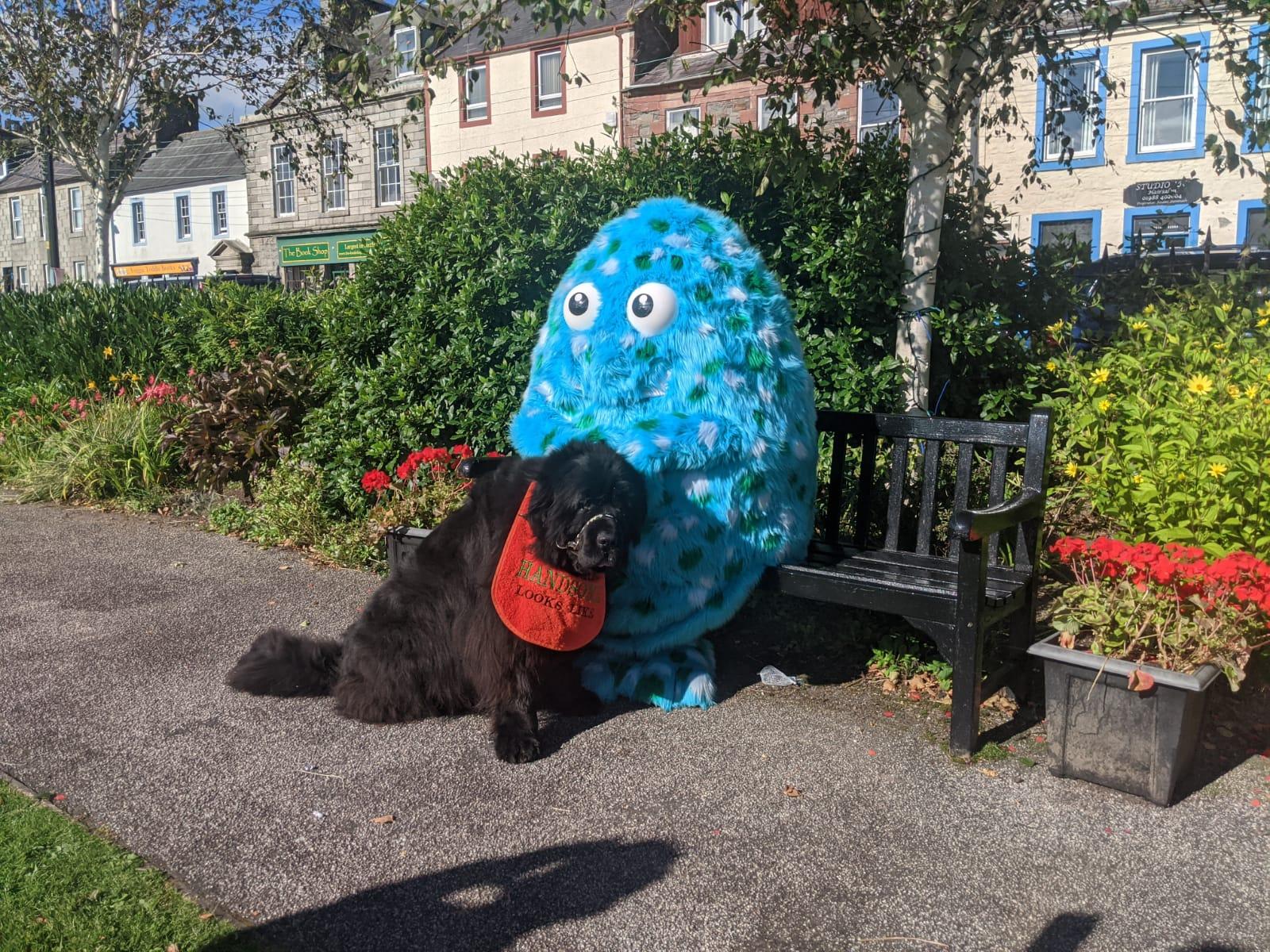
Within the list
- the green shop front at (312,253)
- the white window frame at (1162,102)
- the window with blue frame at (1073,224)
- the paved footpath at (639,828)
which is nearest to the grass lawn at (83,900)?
the paved footpath at (639,828)

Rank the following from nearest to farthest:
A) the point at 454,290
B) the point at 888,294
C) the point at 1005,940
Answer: the point at 1005,940, the point at 888,294, the point at 454,290

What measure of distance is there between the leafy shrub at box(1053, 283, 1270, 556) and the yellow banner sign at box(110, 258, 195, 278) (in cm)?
3725

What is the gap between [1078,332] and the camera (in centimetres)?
584

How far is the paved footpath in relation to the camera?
2.52m

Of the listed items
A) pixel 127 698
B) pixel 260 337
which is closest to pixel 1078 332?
pixel 127 698

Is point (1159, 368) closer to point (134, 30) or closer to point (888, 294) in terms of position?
point (888, 294)

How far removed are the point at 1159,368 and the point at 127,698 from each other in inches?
191

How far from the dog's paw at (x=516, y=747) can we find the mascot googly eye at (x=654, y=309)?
1.53m

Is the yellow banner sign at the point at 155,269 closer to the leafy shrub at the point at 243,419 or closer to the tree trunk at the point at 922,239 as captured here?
the leafy shrub at the point at 243,419

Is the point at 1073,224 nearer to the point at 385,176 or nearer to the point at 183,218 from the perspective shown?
the point at 385,176

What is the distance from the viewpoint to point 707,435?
3609mm

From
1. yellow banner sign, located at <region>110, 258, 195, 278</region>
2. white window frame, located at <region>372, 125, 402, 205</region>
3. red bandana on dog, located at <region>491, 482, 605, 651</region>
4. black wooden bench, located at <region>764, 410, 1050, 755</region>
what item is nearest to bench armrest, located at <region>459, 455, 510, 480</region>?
red bandana on dog, located at <region>491, 482, 605, 651</region>

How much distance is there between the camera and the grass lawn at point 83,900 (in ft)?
7.85

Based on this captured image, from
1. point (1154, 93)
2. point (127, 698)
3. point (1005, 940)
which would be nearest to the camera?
point (1005, 940)
